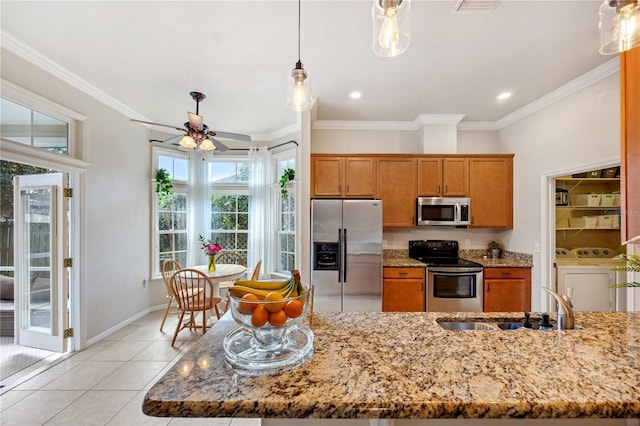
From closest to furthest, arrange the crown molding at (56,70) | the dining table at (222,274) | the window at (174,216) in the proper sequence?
the crown molding at (56,70)
the dining table at (222,274)
the window at (174,216)

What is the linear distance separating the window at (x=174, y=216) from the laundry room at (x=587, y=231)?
204 inches

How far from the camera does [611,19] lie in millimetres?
1080

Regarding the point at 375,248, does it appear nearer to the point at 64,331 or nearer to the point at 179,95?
the point at 179,95

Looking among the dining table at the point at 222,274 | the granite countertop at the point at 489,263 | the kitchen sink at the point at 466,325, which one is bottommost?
the dining table at the point at 222,274

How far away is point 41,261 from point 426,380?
3906mm

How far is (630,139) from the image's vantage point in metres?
1.48

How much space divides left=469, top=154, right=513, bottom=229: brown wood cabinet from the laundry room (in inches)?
25.3

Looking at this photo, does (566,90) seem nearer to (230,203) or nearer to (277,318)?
(277,318)

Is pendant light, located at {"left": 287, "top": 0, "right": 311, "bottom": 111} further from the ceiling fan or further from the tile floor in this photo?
the tile floor

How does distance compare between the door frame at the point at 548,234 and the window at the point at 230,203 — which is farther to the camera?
the window at the point at 230,203

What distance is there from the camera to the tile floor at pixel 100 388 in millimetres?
1990

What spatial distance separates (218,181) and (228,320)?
362 cm

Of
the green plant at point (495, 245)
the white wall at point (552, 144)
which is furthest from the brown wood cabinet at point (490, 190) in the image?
the green plant at point (495, 245)

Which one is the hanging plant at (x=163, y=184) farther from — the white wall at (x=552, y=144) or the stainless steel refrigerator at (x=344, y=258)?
the white wall at (x=552, y=144)
